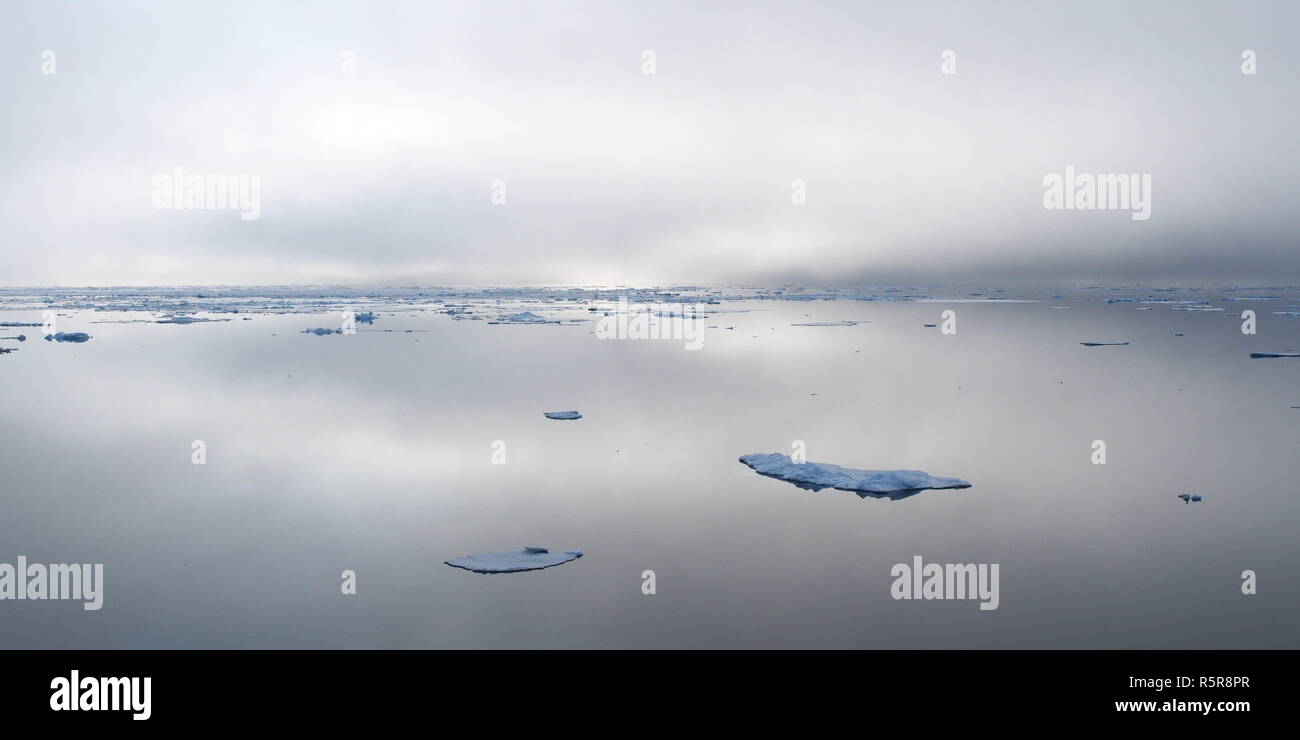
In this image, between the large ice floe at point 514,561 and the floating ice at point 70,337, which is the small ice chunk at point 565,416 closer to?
the large ice floe at point 514,561

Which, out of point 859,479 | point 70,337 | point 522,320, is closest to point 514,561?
point 859,479

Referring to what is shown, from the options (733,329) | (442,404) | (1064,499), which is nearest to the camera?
(1064,499)

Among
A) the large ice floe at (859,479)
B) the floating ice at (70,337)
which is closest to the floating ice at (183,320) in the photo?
the floating ice at (70,337)

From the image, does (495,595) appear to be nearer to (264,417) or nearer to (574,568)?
(574,568)

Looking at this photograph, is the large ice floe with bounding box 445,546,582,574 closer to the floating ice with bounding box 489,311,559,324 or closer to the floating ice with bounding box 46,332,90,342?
the floating ice with bounding box 46,332,90,342

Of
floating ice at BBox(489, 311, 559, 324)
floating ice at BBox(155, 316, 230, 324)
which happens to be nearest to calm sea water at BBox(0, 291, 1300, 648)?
floating ice at BBox(489, 311, 559, 324)

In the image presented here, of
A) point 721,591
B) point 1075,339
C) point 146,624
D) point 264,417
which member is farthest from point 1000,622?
point 1075,339
